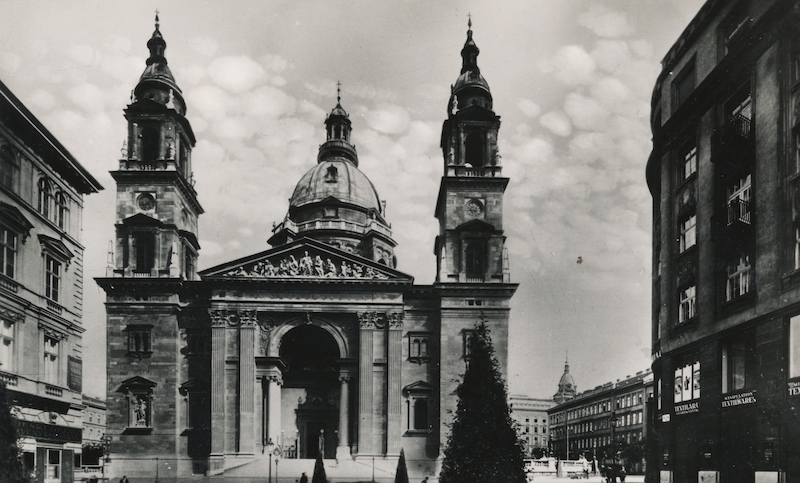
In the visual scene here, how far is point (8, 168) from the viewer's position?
2795 cm

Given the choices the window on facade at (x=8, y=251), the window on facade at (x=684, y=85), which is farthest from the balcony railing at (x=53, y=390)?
the window on facade at (x=684, y=85)

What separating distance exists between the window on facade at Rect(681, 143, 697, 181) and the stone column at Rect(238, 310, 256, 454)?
3398 centimetres

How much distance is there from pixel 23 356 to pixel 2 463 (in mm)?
10266

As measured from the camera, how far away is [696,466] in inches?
1169

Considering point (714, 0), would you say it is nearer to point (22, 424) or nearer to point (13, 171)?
point (13, 171)

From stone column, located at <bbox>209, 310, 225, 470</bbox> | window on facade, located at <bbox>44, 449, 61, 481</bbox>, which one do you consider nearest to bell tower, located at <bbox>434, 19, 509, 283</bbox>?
stone column, located at <bbox>209, 310, 225, 470</bbox>

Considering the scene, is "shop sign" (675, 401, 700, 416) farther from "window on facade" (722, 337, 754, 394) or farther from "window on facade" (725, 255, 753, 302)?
"window on facade" (725, 255, 753, 302)

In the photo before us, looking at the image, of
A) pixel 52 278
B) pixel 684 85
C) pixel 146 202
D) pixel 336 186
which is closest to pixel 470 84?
pixel 336 186

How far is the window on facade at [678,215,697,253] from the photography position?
3148cm

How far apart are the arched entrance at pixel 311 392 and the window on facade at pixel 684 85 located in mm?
35664

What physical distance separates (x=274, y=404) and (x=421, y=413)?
10310mm

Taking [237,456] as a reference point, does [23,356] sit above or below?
above

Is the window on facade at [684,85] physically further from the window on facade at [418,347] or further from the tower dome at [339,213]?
the tower dome at [339,213]

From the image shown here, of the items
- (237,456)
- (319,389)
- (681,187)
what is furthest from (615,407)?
(681,187)
